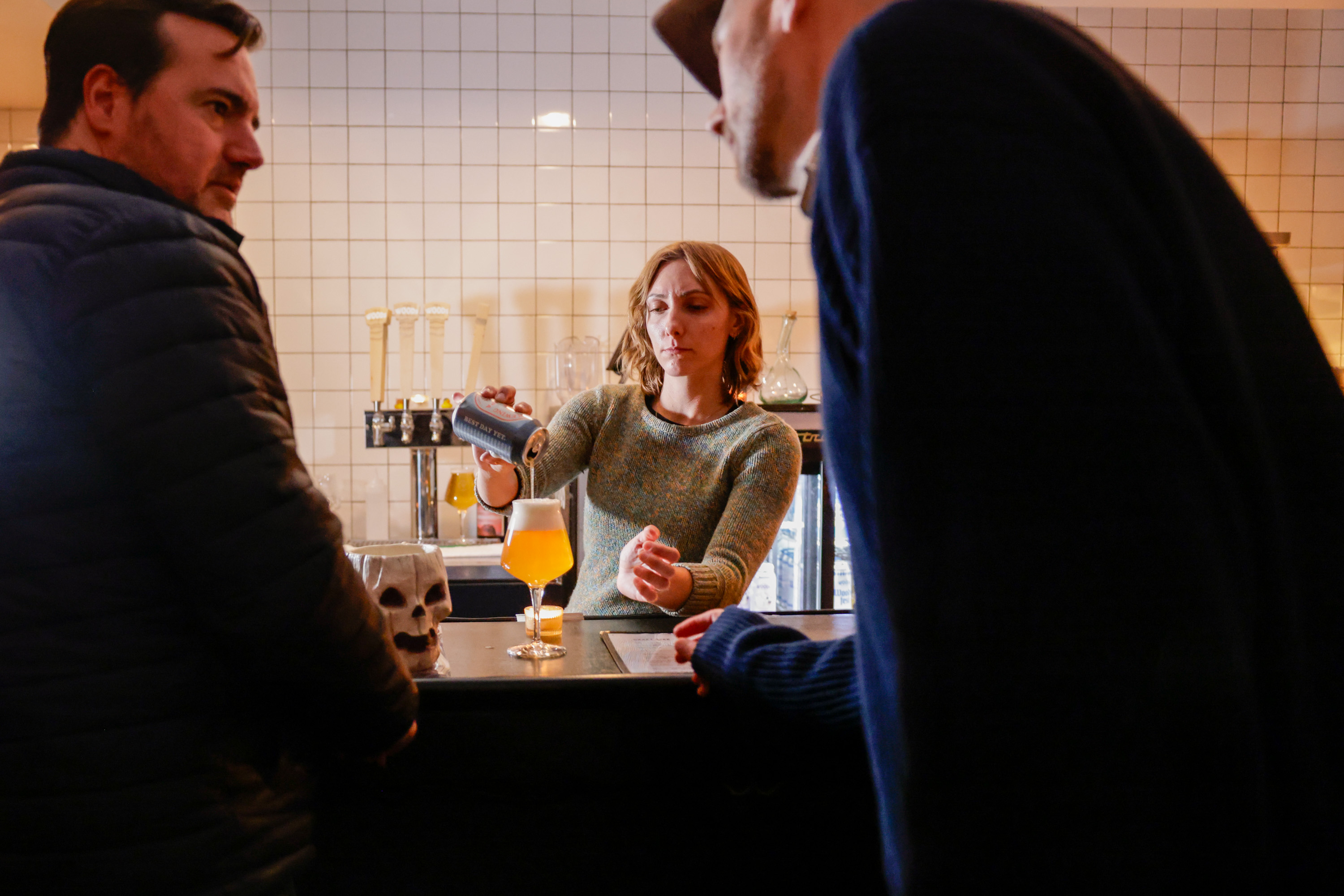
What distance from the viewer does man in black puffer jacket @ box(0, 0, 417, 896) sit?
0.79 metres

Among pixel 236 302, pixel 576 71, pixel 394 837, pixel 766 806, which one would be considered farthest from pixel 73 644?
pixel 576 71

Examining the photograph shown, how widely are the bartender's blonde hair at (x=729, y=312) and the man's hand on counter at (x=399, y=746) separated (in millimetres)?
1252

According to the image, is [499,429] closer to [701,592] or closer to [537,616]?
[537,616]

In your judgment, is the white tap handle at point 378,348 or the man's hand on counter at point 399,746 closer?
the man's hand on counter at point 399,746

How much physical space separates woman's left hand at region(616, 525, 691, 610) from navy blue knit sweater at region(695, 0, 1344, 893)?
3.19 ft

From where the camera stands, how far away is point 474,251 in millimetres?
3566

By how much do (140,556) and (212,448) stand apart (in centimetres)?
12

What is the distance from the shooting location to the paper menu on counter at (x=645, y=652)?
1181 millimetres

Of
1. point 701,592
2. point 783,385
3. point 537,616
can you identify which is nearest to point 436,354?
point 783,385

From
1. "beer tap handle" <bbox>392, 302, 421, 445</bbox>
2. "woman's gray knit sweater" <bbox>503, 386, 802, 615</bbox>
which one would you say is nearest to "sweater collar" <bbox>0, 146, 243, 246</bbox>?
"woman's gray knit sweater" <bbox>503, 386, 802, 615</bbox>

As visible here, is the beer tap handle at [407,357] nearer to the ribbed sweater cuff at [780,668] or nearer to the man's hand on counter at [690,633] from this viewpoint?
the man's hand on counter at [690,633]

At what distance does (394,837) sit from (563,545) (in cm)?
46

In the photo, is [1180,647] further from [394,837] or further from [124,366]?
[394,837]

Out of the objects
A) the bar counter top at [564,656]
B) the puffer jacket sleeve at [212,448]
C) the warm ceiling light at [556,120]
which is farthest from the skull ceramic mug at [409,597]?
the warm ceiling light at [556,120]
